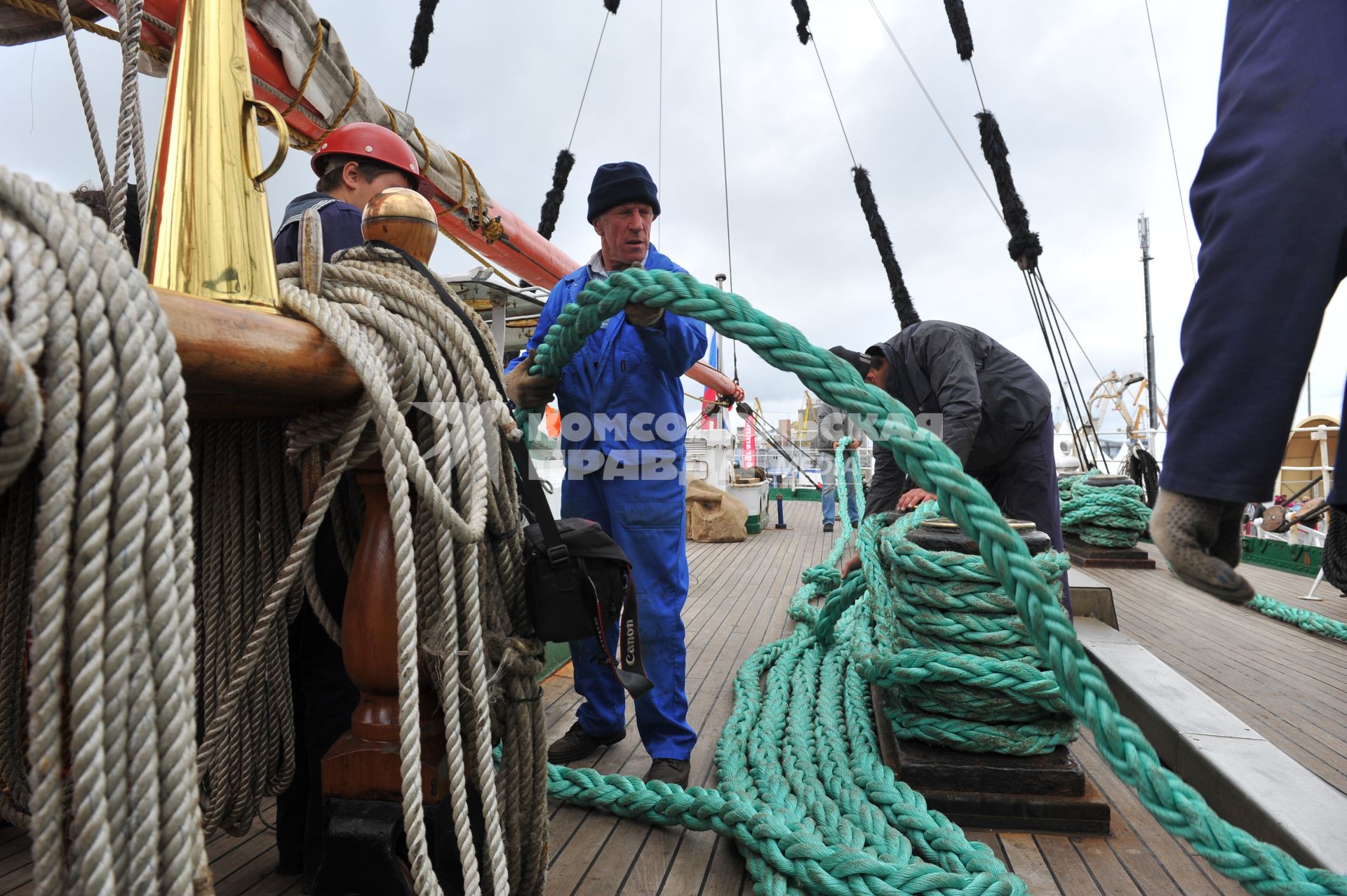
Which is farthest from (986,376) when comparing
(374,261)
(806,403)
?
(806,403)

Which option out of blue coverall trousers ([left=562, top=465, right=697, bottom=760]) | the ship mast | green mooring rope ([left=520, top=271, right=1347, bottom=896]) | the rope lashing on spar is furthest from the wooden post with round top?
the ship mast

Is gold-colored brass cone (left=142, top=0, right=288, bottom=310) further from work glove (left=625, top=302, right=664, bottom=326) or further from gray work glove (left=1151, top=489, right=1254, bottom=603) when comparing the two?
gray work glove (left=1151, top=489, right=1254, bottom=603)

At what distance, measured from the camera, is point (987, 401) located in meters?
2.72

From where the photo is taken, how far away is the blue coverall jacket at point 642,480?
1704 mm

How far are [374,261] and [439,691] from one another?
1.89ft

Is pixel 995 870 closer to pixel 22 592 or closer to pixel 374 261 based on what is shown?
pixel 374 261

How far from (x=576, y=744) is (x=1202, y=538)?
1511 millimetres

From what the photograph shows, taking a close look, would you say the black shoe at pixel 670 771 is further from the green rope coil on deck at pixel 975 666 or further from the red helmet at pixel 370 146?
the red helmet at pixel 370 146

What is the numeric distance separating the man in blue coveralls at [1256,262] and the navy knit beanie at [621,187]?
1312 mm

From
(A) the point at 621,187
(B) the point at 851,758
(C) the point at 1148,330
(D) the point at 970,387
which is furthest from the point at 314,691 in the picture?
(C) the point at 1148,330

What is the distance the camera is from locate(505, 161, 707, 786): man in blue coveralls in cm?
170

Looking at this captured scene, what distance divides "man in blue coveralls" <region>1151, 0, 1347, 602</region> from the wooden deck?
2.93ft

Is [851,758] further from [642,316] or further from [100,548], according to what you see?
[100,548]

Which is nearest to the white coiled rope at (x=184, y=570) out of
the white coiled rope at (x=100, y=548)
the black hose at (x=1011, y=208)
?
the white coiled rope at (x=100, y=548)
